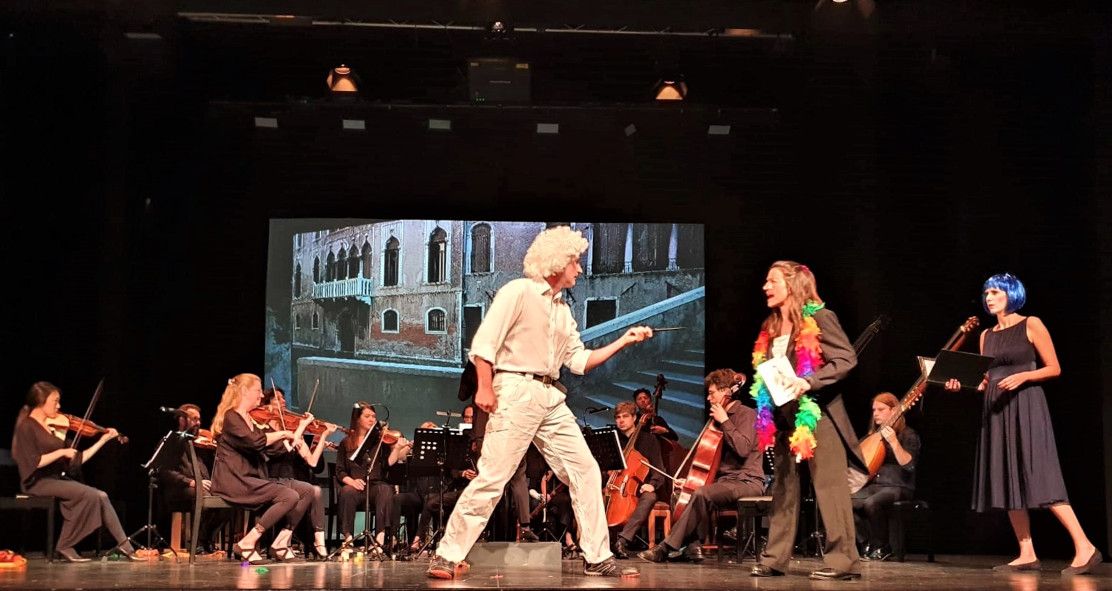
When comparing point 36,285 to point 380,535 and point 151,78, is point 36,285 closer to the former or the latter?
point 151,78

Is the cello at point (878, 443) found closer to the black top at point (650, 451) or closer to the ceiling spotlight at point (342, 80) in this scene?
the black top at point (650, 451)

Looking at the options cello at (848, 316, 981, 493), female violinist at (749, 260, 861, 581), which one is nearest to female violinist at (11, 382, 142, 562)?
female violinist at (749, 260, 861, 581)

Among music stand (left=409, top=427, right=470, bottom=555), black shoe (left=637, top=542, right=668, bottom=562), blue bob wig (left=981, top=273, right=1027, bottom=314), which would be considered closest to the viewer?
blue bob wig (left=981, top=273, right=1027, bottom=314)

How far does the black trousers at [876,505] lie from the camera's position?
7840 millimetres

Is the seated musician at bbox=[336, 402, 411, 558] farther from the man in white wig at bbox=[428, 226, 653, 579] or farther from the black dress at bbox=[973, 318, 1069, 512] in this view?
the black dress at bbox=[973, 318, 1069, 512]

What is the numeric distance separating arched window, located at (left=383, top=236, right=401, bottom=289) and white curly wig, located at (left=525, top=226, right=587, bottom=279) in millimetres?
4741

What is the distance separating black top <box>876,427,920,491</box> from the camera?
8.03 m

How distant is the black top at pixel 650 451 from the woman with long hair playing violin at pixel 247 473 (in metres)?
2.36

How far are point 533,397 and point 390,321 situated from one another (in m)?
5.02

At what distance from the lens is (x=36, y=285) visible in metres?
8.95

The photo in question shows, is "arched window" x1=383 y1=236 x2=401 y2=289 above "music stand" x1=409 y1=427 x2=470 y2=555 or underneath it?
above

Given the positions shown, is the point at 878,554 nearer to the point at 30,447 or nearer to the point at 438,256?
Result: the point at 438,256

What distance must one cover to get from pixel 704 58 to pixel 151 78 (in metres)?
4.59

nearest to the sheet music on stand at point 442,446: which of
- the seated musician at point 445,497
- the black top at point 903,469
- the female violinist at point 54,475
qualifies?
the seated musician at point 445,497
